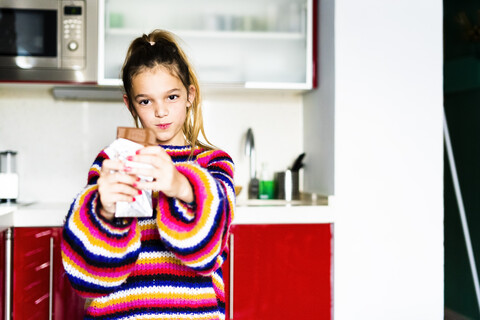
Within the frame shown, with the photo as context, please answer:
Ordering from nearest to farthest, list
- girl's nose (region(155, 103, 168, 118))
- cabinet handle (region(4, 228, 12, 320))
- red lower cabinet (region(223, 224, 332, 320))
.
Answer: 1. girl's nose (region(155, 103, 168, 118))
2. cabinet handle (region(4, 228, 12, 320))
3. red lower cabinet (region(223, 224, 332, 320))

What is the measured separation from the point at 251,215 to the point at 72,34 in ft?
3.27

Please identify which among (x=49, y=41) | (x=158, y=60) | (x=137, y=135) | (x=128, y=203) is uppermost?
(x=49, y=41)

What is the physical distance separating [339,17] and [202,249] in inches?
52.6

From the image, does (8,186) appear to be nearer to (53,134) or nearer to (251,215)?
(53,134)

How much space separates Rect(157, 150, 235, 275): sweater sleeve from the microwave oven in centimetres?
132

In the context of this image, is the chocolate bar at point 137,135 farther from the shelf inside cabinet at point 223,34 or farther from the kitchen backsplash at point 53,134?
the kitchen backsplash at point 53,134

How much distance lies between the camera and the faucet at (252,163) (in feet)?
7.20

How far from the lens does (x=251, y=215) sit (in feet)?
5.80

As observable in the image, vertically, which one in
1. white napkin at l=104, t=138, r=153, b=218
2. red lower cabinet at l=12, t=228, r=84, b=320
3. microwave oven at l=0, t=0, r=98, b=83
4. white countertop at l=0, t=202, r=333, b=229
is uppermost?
microwave oven at l=0, t=0, r=98, b=83

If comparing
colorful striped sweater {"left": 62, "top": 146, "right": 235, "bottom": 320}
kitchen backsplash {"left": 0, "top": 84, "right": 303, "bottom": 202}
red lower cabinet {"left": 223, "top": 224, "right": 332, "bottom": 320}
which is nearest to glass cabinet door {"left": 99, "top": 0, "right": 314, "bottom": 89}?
kitchen backsplash {"left": 0, "top": 84, "right": 303, "bottom": 202}

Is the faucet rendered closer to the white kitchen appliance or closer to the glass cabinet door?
the glass cabinet door

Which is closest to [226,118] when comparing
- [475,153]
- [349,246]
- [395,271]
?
[349,246]

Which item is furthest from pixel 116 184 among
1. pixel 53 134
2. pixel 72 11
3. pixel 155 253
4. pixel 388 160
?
pixel 53 134

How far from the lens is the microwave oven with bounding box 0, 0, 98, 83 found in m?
1.93
